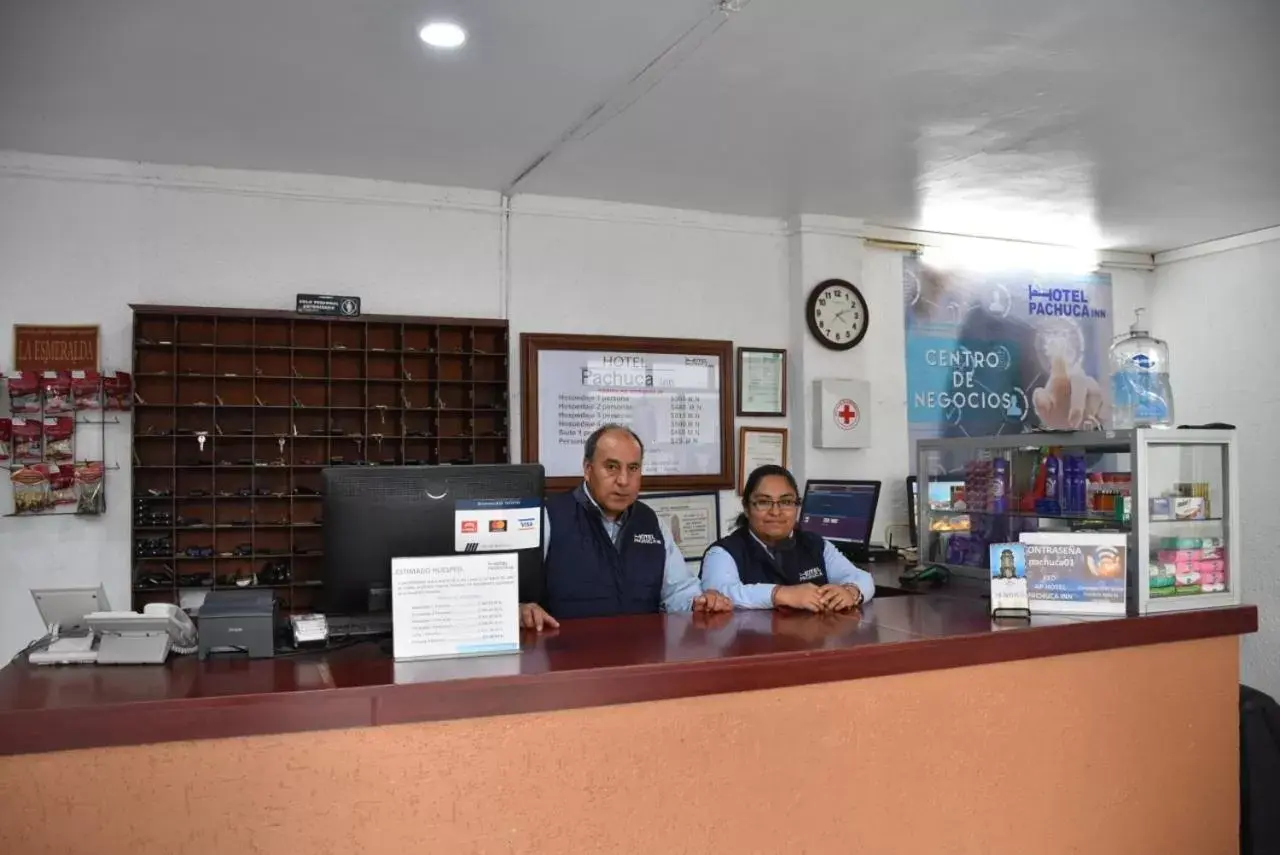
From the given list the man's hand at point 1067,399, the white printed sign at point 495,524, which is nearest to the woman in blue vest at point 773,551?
the white printed sign at point 495,524

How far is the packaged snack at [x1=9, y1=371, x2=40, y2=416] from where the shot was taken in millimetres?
4020

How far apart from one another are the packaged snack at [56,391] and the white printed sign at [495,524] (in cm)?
267

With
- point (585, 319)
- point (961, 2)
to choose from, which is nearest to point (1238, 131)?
point (961, 2)

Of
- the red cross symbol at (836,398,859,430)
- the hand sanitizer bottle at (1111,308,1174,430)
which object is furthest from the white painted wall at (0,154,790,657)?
the hand sanitizer bottle at (1111,308,1174,430)

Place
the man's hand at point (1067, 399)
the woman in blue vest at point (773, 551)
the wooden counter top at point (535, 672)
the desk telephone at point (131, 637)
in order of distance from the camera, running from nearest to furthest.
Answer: the wooden counter top at point (535, 672), the desk telephone at point (131, 637), the woman in blue vest at point (773, 551), the man's hand at point (1067, 399)

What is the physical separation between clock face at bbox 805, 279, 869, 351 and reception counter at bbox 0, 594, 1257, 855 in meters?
2.79

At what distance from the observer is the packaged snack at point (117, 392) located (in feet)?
13.6

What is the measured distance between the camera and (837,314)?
18.1 feet

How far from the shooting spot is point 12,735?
164 cm

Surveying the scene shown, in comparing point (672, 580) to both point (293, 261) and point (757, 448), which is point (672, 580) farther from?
point (293, 261)

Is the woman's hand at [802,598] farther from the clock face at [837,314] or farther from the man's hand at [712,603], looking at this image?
the clock face at [837,314]

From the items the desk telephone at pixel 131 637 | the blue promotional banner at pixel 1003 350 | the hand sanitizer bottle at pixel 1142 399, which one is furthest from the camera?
the blue promotional banner at pixel 1003 350

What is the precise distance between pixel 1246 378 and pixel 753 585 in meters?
4.59

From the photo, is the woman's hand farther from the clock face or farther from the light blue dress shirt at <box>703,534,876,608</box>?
the clock face
